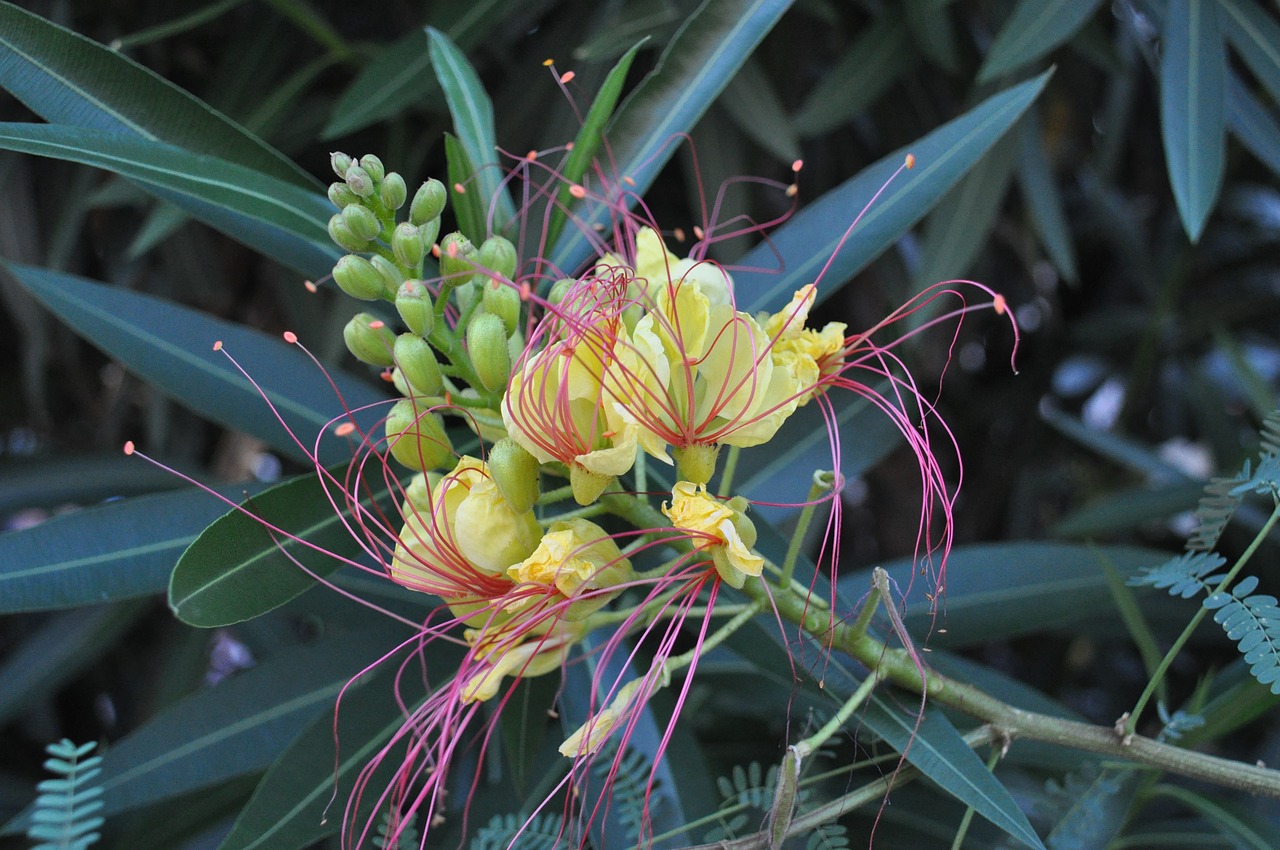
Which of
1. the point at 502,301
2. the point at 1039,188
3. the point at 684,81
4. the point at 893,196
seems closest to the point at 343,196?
the point at 502,301

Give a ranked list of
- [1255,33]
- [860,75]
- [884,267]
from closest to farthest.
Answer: [1255,33] < [860,75] < [884,267]

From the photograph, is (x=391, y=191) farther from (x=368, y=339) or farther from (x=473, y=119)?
(x=473, y=119)

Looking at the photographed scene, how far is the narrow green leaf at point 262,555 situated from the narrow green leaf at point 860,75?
32.1 inches

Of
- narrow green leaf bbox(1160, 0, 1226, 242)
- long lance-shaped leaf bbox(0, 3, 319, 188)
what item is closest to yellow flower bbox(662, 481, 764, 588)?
long lance-shaped leaf bbox(0, 3, 319, 188)

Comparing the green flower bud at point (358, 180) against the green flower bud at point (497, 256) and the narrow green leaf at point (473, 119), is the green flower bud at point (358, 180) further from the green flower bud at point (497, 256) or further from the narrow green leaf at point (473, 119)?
the narrow green leaf at point (473, 119)

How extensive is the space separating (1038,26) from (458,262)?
31.1 inches

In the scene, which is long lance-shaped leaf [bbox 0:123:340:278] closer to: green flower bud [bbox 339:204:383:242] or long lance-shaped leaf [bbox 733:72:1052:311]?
green flower bud [bbox 339:204:383:242]

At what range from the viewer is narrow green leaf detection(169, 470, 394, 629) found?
63 cm

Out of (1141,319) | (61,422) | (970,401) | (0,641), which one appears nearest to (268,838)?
(0,641)

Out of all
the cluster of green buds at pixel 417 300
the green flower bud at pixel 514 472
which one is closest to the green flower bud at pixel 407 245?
the cluster of green buds at pixel 417 300

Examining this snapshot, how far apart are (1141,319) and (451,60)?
1436mm

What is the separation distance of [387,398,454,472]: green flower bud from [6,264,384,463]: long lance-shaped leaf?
10.4 inches

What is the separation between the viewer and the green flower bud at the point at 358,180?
623 mm

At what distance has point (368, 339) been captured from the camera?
655mm
